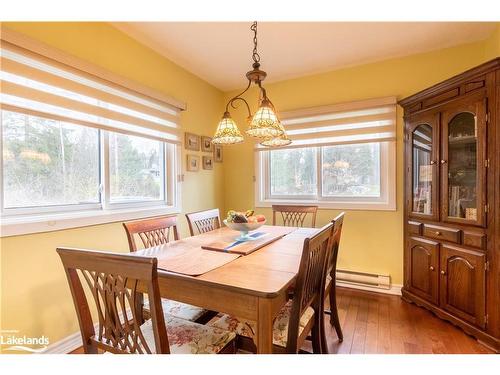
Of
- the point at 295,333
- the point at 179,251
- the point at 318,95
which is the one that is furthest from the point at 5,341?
the point at 318,95

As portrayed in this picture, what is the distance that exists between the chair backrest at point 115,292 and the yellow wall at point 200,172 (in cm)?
82

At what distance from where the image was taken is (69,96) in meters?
1.75

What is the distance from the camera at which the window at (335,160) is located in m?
2.69

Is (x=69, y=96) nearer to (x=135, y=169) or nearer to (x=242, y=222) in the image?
(x=135, y=169)

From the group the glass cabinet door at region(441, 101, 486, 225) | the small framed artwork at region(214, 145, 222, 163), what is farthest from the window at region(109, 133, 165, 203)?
the glass cabinet door at region(441, 101, 486, 225)

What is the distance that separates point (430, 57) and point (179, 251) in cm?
289

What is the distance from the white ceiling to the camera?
2.11 meters

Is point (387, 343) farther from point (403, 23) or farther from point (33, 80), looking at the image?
point (33, 80)

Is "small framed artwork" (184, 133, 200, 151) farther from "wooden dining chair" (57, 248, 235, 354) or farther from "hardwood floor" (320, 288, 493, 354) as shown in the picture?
"hardwood floor" (320, 288, 493, 354)

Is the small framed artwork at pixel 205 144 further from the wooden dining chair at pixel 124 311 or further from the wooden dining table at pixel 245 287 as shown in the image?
the wooden dining chair at pixel 124 311

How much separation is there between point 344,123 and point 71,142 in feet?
8.36

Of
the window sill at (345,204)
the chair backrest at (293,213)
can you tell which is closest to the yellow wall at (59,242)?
the chair backrest at (293,213)

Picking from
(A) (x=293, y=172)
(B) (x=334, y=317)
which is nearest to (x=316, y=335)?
(B) (x=334, y=317)

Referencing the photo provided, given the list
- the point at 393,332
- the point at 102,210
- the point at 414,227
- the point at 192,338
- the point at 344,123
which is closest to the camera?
the point at 192,338
